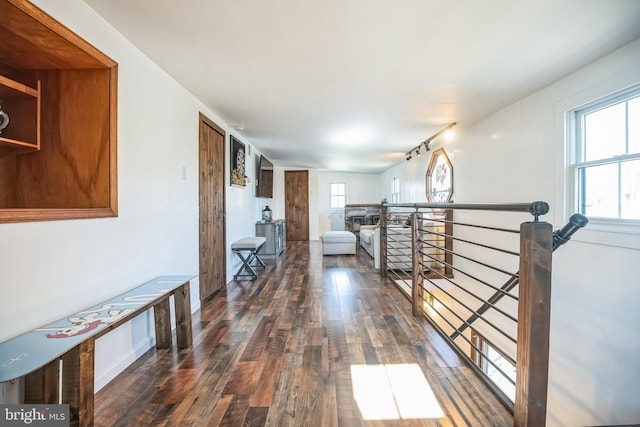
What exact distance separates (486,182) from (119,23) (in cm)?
405

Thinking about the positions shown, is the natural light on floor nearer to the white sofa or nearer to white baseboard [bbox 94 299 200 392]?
white baseboard [bbox 94 299 200 392]

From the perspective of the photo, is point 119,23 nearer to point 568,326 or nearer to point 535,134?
point 535,134

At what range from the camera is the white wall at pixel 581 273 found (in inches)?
76.8

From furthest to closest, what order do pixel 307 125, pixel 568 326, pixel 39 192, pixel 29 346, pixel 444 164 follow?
pixel 444 164
pixel 307 125
pixel 568 326
pixel 39 192
pixel 29 346

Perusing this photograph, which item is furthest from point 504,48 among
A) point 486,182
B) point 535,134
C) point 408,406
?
point 408,406

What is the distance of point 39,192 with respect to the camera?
1.58m

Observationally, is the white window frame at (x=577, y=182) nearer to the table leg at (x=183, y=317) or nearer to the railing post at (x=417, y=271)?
the railing post at (x=417, y=271)

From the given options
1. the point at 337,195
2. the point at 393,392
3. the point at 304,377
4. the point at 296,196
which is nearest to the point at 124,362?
the point at 304,377

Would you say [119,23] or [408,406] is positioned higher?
[119,23]

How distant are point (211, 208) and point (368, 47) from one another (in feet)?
8.06

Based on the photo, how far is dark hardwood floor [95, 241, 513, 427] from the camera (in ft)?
4.49

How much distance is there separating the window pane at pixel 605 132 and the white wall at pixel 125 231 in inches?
144

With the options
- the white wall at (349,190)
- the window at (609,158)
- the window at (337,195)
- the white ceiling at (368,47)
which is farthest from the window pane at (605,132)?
the window at (337,195)

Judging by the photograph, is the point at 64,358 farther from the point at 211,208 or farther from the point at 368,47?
the point at 368,47
